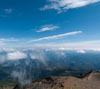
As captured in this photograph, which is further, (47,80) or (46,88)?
(47,80)

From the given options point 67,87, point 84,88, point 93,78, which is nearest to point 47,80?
point 67,87

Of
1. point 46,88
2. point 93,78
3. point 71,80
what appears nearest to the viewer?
point 46,88

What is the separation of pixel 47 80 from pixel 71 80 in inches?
334

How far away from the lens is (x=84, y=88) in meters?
43.7

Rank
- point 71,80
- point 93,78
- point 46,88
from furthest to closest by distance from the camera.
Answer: point 93,78 → point 71,80 → point 46,88

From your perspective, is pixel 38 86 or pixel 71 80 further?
pixel 71 80

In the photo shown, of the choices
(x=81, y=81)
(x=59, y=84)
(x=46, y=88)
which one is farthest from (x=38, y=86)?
(x=81, y=81)

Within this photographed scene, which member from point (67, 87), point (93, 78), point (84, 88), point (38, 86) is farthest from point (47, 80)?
point (93, 78)

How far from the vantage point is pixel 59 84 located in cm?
→ 4469

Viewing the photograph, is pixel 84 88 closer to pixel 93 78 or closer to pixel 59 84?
pixel 59 84

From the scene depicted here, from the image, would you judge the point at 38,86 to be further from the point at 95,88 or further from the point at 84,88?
the point at 95,88

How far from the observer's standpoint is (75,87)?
43.8 meters

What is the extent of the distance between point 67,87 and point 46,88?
6392 mm

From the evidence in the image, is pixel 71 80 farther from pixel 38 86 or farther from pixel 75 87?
pixel 38 86
